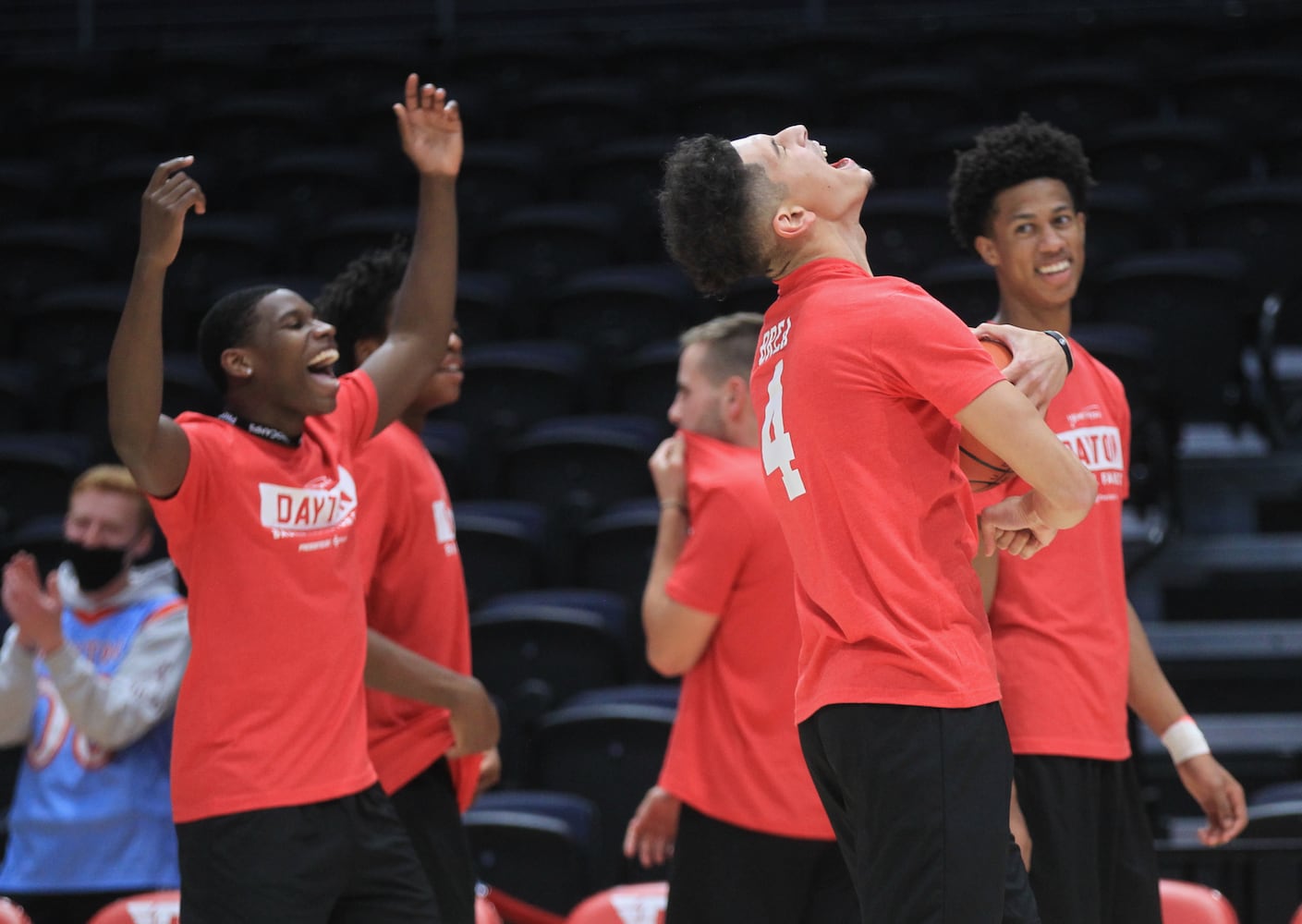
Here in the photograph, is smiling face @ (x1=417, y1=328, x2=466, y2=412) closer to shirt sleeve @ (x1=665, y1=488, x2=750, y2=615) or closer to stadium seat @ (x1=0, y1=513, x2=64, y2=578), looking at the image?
shirt sleeve @ (x1=665, y1=488, x2=750, y2=615)

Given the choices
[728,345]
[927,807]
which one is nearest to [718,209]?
[927,807]

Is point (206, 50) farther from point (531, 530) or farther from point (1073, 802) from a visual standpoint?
point (1073, 802)

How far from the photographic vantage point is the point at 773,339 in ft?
7.66

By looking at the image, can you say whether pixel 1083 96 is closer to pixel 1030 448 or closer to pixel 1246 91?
pixel 1246 91

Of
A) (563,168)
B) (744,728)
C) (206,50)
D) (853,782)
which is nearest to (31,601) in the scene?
(744,728)

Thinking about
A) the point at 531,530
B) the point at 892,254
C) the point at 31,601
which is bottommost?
the point at 531,530

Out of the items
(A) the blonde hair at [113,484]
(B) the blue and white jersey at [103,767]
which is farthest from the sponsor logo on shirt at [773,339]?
(A) the blonde hair at [113,484]

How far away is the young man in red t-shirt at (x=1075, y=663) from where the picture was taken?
9.32ft

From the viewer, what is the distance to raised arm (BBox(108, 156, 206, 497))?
8.52 ft

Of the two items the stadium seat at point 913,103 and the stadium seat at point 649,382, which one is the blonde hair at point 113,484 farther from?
the stadium seat at point 913,103

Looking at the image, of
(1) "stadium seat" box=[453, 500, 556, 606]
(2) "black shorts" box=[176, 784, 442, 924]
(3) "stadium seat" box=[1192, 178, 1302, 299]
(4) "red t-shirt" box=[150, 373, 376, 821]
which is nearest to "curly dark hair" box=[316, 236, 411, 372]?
(4) "red t-shirt" box=[150, 373, 376, 821]

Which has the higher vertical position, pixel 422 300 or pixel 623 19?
pixel 623 19

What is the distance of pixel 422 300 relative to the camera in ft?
11.1

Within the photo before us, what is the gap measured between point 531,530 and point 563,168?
3.73 m
